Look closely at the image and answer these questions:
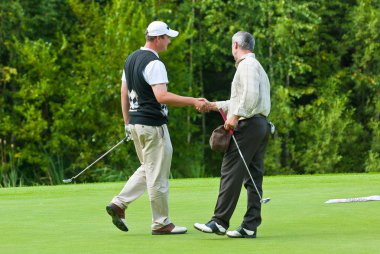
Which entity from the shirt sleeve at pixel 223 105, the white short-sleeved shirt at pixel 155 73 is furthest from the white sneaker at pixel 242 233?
the white short-sleeved shirt at pixel 155 73

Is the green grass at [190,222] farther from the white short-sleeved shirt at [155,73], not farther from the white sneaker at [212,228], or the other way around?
the white short-sleeved shirt at [155,73]

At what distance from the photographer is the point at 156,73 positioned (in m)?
9.29

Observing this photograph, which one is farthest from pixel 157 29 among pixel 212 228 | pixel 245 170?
pixel 212 228

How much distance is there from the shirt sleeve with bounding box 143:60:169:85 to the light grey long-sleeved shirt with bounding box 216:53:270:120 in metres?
0.64

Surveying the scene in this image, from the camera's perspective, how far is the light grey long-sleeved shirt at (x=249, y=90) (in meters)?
8.80

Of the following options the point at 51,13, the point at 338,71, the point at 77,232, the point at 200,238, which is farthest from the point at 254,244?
the point at 338,71

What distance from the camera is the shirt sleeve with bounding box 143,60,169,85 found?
9.27m

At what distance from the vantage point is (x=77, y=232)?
9.52 metres

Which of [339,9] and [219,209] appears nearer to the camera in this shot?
[219,209]

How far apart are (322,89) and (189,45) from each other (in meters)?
3.82

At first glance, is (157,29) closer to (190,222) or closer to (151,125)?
(151,125)

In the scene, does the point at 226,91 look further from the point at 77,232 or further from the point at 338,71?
the point at 77,232

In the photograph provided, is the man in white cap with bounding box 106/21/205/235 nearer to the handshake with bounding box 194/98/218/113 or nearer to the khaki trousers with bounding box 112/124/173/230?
the khaki trousers with bounding box 112/124/173/230

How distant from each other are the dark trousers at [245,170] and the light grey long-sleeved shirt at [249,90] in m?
0.12
